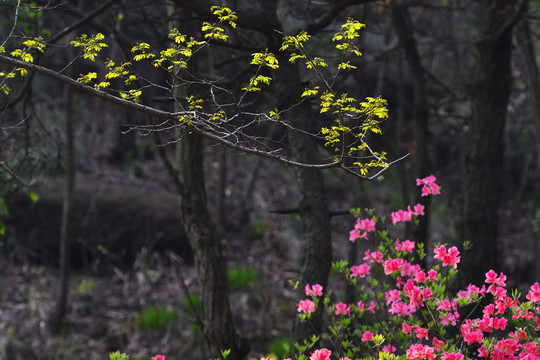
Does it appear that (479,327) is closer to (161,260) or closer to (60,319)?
(60,319)

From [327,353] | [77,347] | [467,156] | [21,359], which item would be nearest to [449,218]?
[467,156]

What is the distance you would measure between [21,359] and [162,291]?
2121mm

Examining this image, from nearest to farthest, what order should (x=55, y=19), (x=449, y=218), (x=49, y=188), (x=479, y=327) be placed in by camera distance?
(x=479, y=327) < (x=49, y=188) < (x=449, y=218) < (x=55, y=19)

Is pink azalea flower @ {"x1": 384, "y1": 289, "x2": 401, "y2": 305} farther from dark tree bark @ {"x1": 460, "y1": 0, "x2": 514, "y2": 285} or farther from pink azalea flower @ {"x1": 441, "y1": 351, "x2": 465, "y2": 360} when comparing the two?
dark tree bark @ {"x1": 460, "y1": 0, "x2": 514, "y2": 285}

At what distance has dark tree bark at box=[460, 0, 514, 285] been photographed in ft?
17.6

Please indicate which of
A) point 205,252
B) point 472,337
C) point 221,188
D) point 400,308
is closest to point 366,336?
point 400,308

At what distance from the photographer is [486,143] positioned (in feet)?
17.8

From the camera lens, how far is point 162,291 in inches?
313

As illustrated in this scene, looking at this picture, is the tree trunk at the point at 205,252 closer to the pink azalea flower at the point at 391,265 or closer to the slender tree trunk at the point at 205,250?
the slender tree trunk at the point at 205,250

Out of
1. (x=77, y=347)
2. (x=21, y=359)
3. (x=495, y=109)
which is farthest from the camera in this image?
(x=77, y=347)

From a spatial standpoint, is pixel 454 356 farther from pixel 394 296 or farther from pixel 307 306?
pixel 307 306

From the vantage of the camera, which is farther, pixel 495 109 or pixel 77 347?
pixel 77 347

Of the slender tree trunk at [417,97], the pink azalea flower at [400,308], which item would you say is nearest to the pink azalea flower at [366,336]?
the pink azalea flower at [400,308]

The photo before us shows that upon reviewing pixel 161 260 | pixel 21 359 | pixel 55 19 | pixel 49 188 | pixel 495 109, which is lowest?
pixel 21 359
